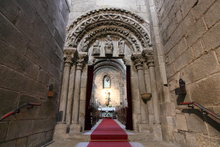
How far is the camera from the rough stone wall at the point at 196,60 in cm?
129

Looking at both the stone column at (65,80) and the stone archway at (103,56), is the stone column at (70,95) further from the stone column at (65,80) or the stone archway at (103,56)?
the stone column at (65,80)

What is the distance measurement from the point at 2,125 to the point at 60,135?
155cm

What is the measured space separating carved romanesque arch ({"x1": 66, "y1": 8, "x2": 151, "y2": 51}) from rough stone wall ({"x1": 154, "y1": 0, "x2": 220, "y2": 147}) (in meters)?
1.33

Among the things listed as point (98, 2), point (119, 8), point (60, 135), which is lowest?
point (60, 135)

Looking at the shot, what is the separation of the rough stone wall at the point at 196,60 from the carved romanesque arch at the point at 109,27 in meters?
1.33

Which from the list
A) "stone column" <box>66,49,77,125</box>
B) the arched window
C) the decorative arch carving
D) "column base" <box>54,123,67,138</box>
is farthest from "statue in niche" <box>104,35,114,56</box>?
the arched window

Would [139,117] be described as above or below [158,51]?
below

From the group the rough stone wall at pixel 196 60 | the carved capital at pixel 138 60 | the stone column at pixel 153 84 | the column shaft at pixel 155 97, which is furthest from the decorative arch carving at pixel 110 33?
the rough stone wall at pixel 196 60

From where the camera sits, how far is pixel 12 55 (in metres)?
1.39

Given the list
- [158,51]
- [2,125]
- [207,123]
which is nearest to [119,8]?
[158,51]

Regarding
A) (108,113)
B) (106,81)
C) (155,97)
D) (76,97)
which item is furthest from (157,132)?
(106,81)

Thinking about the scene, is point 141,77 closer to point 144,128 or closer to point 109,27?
point 144,128

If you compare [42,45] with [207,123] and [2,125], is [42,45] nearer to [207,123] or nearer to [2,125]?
[2,125]

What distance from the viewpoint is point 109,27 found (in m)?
3.92
